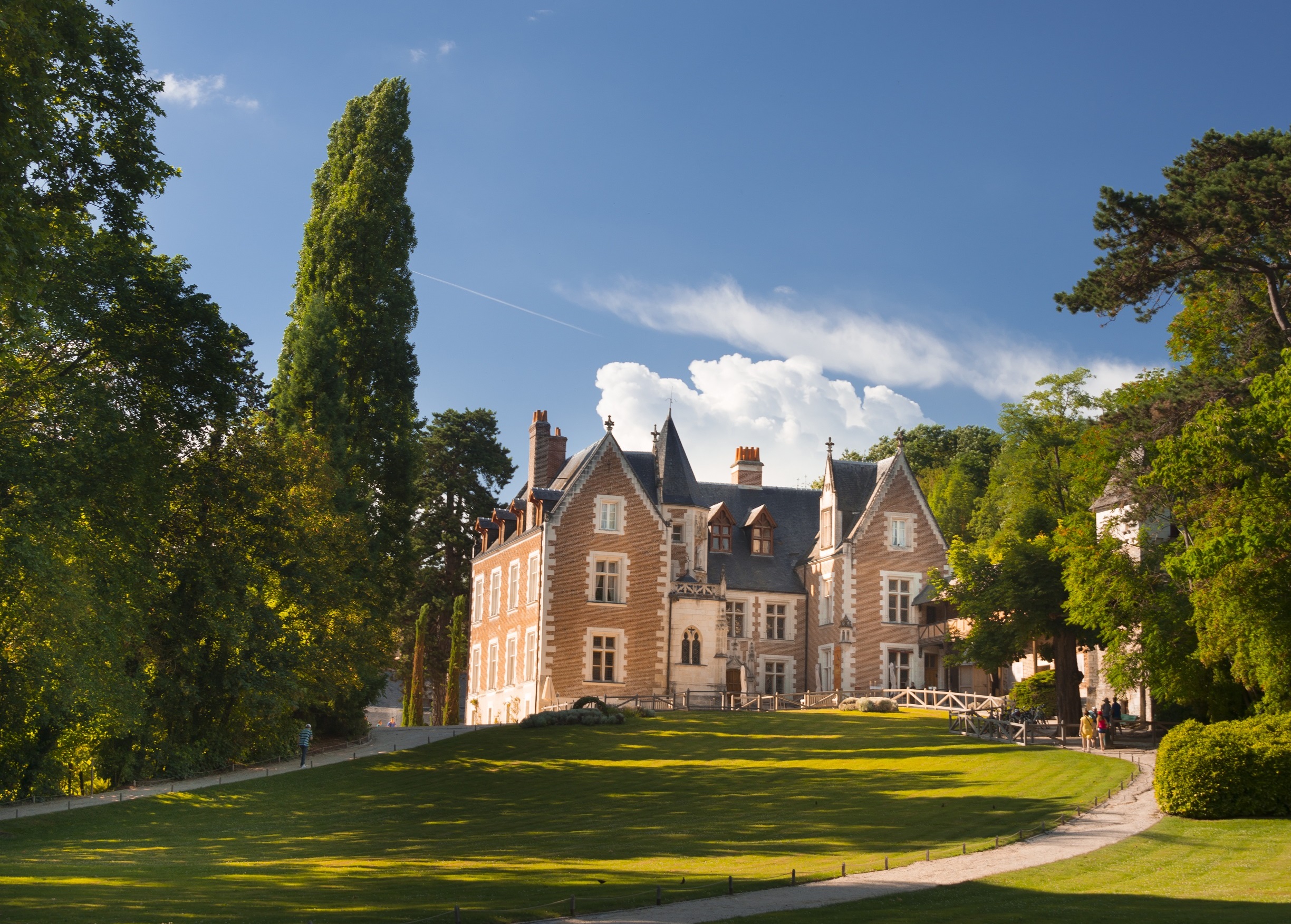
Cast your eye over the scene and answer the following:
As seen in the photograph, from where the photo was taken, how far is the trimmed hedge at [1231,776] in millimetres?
21641

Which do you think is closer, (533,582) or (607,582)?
(607,582)

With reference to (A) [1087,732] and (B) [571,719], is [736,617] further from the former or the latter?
(A) [1087,732]

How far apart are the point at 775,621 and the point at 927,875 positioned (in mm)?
35859

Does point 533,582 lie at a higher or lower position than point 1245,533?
higher

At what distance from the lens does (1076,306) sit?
29.2 m

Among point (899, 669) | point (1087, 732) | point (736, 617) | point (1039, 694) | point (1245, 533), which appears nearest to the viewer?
point (1245, 533)

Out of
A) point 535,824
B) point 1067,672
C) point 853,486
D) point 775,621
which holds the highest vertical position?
point 853,486

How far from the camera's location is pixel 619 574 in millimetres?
47875

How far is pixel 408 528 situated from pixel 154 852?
22.2m

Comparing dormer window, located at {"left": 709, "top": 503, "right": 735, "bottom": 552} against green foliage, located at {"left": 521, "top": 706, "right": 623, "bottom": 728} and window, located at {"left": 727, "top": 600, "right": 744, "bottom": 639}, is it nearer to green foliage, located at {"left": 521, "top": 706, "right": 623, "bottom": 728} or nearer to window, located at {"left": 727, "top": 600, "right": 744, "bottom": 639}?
window, located at {"left": 727, "top": 600, "right": 744, "bottom": 639}

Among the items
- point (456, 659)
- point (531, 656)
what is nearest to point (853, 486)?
point (531, 656)

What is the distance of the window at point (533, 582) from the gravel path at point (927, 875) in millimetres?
27798

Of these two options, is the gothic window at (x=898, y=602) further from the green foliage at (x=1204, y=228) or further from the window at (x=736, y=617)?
the green foliage at (x=1204, y=228)

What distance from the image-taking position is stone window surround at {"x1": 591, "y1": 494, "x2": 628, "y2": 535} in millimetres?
47844
